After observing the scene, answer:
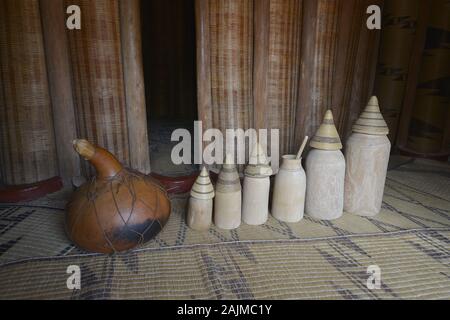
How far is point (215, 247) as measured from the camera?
145cm

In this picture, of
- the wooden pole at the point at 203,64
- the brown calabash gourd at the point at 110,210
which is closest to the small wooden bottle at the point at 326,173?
the wooden pole at the point at 203,64

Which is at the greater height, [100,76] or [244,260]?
[100,76]

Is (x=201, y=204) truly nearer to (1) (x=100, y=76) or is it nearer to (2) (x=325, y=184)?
(2) (x=325, y=184)

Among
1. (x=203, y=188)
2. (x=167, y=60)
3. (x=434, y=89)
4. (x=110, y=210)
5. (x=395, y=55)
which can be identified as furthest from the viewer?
(x=167, y=60)

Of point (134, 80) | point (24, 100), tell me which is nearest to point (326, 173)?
point (134, 80)

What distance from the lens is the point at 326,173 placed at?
166 cm

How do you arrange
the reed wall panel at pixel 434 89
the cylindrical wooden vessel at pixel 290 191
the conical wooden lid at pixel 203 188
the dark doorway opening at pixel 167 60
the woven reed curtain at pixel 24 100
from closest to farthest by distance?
the conical wooden lid at pixel 203 188
the cylindrical wooden vessel at pixel 290 191
the woven reed curtain at pixel 24 100
the reed wall panel at pixel 434 89
the dark doorway opening at pixel 167 60

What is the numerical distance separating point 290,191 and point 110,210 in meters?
0.86

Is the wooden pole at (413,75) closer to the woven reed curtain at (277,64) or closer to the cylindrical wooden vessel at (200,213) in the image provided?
the woven reed curtain at (277,64)

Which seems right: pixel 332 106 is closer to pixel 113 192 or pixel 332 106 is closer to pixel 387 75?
pixel 387 75

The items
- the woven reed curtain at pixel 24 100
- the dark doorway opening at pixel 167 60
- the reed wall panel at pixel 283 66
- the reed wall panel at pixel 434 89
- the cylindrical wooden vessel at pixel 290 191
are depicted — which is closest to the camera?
the cylindrical wooden vessel at pixel 290 191

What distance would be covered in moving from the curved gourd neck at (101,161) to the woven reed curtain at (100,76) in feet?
1.83

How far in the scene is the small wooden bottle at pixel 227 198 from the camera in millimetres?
1563

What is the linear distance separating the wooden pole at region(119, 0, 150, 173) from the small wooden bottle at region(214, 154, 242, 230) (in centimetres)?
66
